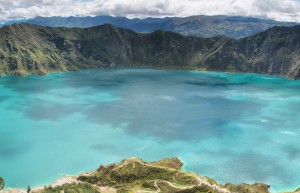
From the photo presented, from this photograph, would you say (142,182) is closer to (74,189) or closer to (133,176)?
(133,176)

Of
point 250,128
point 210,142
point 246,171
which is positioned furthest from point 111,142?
point 250,128

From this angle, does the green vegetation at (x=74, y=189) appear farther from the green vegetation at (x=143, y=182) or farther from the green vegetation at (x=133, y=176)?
the green vegetation at (x=133, y=176)

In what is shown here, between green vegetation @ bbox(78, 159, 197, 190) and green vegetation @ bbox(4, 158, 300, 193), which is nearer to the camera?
green vegetation @ bbox(4, 158, 300, 193)

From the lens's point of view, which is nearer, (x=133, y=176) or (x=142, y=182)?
(x=142, y=182)

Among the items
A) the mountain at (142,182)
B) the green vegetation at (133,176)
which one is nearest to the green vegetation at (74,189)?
the mountain at (142,182)

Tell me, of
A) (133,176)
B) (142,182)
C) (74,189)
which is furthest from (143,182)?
(74,189)

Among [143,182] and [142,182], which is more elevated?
[143,182]

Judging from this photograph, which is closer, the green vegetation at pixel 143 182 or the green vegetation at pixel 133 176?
the green vegetation at pixel 143 182

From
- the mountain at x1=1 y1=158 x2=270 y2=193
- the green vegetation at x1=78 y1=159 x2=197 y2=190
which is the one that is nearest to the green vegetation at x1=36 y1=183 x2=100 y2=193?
the mountain at x1=1 y1=158 x2=270 y2=193

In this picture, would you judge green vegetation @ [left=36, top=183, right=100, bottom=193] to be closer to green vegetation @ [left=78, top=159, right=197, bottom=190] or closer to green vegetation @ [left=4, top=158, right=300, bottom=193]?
green vegetation @ [left=4, top=158, right=300, bottom=193]

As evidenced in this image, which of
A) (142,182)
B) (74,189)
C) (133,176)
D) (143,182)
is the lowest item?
(133,176)

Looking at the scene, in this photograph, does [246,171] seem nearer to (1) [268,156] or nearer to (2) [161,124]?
(1) [268,156]
